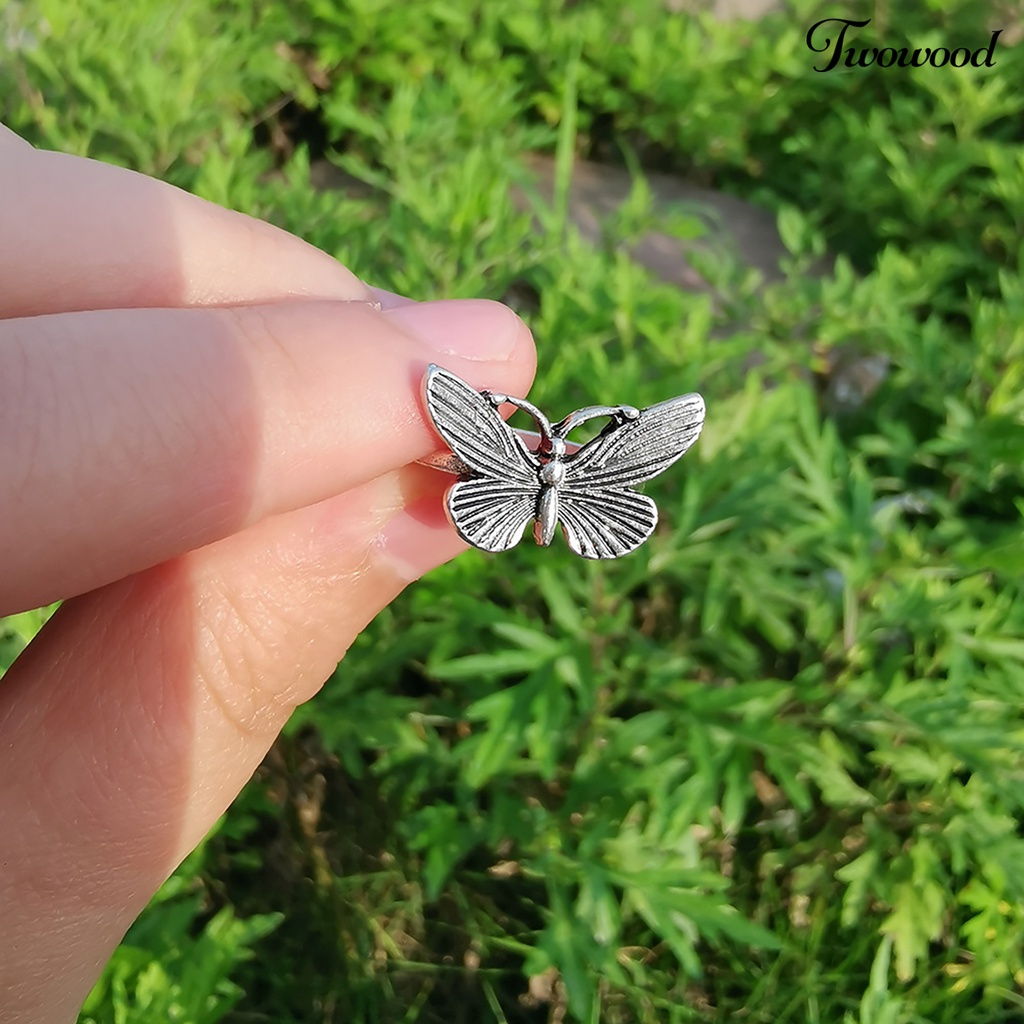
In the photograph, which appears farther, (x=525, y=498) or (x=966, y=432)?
(x=966, y=432)

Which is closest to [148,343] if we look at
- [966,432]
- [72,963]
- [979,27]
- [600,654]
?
[72,963]

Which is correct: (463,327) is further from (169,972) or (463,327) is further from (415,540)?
(169,972)

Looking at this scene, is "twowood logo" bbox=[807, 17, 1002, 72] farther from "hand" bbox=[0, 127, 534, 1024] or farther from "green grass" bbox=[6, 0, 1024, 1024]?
"hand" bbox=[0, 127, 534, 1024]

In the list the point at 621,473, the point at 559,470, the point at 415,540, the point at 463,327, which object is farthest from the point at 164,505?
the point at 621,473

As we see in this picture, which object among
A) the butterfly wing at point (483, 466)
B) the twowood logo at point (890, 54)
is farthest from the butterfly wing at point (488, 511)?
the twowood logo at point (890, 54)

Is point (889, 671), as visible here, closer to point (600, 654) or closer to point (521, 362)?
point (600, 654)

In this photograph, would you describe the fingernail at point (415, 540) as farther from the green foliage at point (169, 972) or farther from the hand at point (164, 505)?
the green foliage at point (169, 972)
